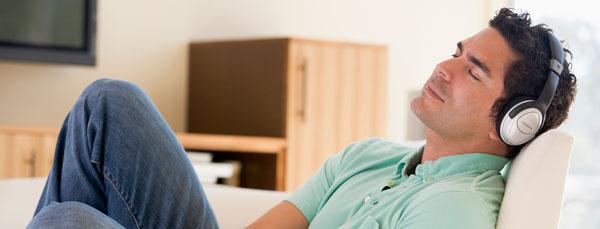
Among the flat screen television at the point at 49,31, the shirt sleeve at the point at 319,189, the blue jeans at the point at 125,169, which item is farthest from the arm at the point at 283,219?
the flat screen television at the point at 49,31

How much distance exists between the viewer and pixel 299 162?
12.6 feet

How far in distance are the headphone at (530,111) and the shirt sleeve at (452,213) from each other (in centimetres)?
16

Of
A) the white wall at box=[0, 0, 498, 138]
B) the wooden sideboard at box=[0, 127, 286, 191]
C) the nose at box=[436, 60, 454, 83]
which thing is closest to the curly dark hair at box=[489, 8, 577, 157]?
the nose at box=[436, 60, 454, 83]

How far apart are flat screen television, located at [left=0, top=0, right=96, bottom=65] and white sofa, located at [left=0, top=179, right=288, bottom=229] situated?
126 centimetres

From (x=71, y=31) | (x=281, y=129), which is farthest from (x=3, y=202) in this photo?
(x=281, y=129)

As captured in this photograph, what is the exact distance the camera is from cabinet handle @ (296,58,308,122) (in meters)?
3.82

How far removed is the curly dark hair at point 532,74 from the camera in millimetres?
1666

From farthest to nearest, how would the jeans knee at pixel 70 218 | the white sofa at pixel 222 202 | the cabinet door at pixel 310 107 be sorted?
the cabinet door at pixel 310 107
the white sofa at pixel 222 202
the jeans knee at pixel 70 218

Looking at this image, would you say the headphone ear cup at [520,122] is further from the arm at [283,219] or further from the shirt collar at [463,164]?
the arm at [283,219]

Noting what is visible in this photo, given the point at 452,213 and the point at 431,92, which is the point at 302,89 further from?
the point at 452,213

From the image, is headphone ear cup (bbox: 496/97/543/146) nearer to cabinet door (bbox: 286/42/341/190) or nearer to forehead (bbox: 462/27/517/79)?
forehead (bbox: 462/27/517/79)

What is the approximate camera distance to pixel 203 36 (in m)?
4.14

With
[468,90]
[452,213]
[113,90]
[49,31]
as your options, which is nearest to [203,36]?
[49,31]

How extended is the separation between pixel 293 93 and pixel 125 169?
6.91ft
